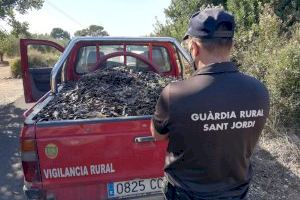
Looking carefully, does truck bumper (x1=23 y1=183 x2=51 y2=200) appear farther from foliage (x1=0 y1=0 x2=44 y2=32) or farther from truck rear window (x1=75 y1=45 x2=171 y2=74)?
foliage (x1=0 y1=0 x2=44 y2=32)

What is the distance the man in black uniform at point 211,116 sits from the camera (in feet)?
5.94

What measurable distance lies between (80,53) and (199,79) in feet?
12.7

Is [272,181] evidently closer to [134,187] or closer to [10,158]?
[134,187]

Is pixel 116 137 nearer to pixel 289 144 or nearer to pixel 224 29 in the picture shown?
pixel 224 29

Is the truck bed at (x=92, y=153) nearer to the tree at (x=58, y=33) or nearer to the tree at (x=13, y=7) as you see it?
the tree at (x=13, y=7)

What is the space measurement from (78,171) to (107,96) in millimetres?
1208

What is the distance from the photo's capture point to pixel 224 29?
1882 millimetres

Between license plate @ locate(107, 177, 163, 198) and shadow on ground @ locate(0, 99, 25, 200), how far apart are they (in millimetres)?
2161

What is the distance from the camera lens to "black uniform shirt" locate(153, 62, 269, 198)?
181 centimetres

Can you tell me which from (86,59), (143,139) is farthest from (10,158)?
(143,139)

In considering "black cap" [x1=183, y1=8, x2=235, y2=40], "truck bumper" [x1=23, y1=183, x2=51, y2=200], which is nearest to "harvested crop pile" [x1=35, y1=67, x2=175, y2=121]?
"truck bumper" [x1=23, y1=183, x2=51, y2=200]

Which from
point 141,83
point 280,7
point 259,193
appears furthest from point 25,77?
point 280,7

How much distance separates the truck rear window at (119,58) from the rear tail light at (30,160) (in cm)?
270

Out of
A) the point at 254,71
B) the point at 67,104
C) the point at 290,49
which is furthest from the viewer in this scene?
the point at 254,71
